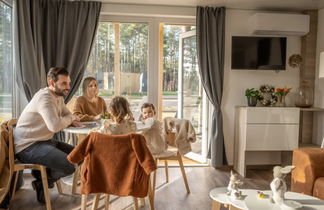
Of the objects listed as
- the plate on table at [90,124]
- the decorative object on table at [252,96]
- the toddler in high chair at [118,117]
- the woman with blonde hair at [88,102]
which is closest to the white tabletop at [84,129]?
the plate on table at [90,124]

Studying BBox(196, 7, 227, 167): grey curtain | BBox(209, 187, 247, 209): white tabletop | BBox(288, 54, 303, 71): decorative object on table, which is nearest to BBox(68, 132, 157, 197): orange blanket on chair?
BBox(209, 187, 247, 209): white tabletop

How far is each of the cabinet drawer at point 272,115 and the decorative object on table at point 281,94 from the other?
262mm

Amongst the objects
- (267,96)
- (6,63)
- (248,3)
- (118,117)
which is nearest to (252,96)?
(267,96)

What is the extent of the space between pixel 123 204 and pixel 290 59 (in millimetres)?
3066

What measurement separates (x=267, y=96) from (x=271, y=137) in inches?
23.9

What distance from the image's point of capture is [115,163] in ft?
7.32

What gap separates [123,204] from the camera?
312 cm

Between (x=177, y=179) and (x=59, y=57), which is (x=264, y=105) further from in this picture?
(x=59, y=57)

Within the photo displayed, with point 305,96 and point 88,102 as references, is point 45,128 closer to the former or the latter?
point 88,102

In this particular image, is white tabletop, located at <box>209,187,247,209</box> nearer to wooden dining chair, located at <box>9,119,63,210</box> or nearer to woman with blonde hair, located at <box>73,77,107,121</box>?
wooden dining chair, located at <box>9,119,63,210</box>

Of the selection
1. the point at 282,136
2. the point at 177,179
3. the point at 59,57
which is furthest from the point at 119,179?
the point at 282,136

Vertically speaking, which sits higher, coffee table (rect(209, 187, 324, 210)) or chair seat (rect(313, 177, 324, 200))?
coffee table (rect(209, 187, 324, 210))

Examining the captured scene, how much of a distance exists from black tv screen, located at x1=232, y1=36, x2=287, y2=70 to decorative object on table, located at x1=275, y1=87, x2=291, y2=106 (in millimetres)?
338

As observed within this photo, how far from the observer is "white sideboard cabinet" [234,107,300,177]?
4094mm
